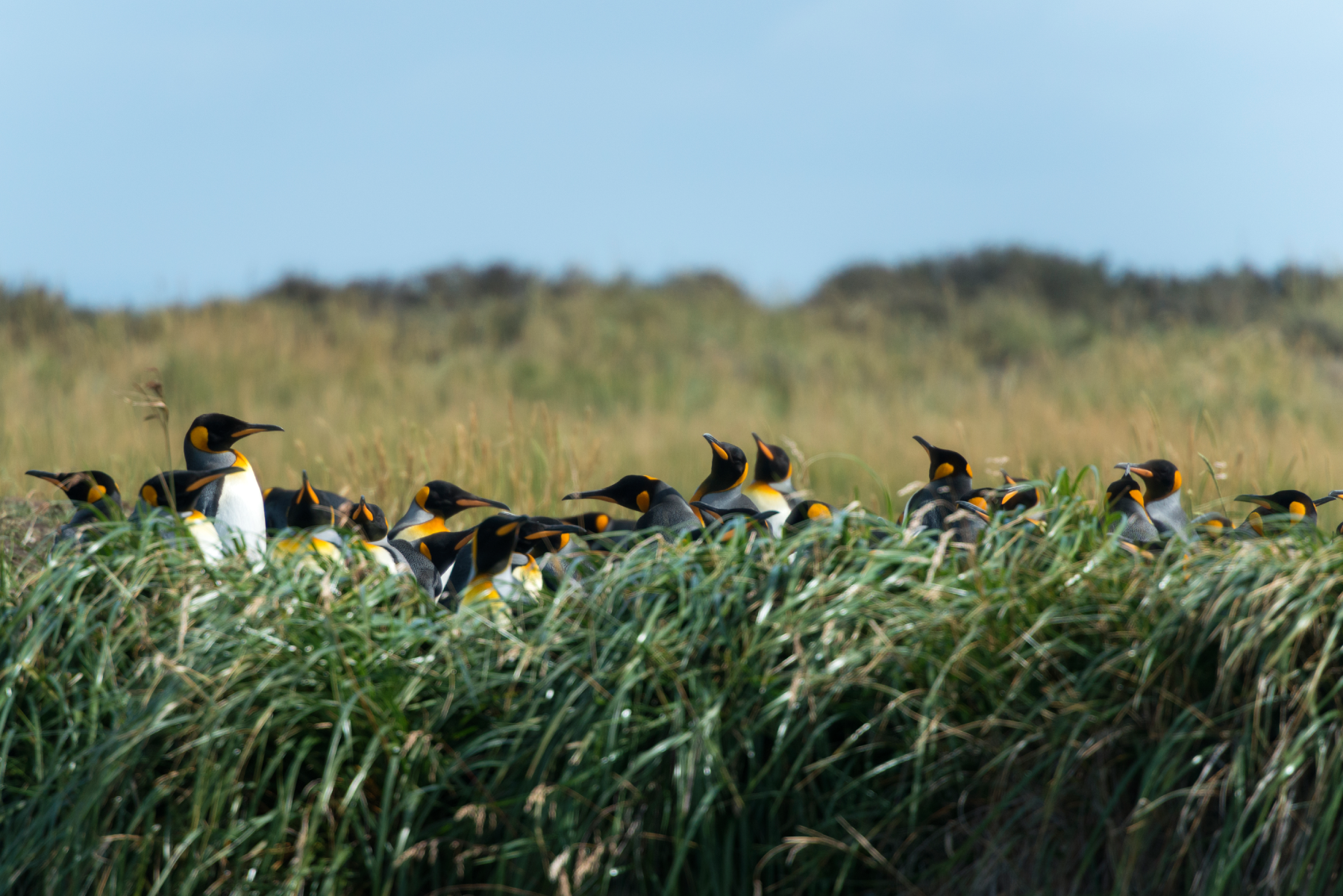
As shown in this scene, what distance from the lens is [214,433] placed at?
4.31 metres

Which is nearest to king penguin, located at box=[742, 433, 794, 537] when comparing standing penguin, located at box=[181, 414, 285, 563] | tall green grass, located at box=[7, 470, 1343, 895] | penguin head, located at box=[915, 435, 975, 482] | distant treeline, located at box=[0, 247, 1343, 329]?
penguin head, located at box=[915, 435, 975, 482]

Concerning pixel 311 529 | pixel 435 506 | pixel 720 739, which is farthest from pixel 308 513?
pixel 720 739

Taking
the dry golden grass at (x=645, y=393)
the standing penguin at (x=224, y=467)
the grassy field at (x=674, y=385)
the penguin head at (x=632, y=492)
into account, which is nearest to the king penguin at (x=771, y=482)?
the dry golden grass at (x=645, y=393)

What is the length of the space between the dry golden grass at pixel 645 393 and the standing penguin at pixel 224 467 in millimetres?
292

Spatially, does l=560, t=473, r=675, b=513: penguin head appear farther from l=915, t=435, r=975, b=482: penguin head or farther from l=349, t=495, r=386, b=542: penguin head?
l=915, t=435, r=975, b=482: penguin head

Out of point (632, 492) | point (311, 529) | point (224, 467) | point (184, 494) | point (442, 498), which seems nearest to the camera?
point (311, 529)

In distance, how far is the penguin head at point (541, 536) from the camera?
352cm

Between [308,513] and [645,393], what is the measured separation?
33.3ft

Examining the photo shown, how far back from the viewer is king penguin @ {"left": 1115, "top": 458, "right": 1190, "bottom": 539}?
4.68 meters

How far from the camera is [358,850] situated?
Result: 253 centimetres

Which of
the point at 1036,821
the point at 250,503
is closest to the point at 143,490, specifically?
the point at 250,503

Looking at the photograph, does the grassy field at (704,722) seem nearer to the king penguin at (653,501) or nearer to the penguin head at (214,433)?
the king penguin at (653,501)

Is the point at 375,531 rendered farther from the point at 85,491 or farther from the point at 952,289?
the point at 952,289

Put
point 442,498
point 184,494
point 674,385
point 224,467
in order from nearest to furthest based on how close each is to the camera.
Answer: point 184,494 → point 224,467 → point 442,498 → point 674,385
